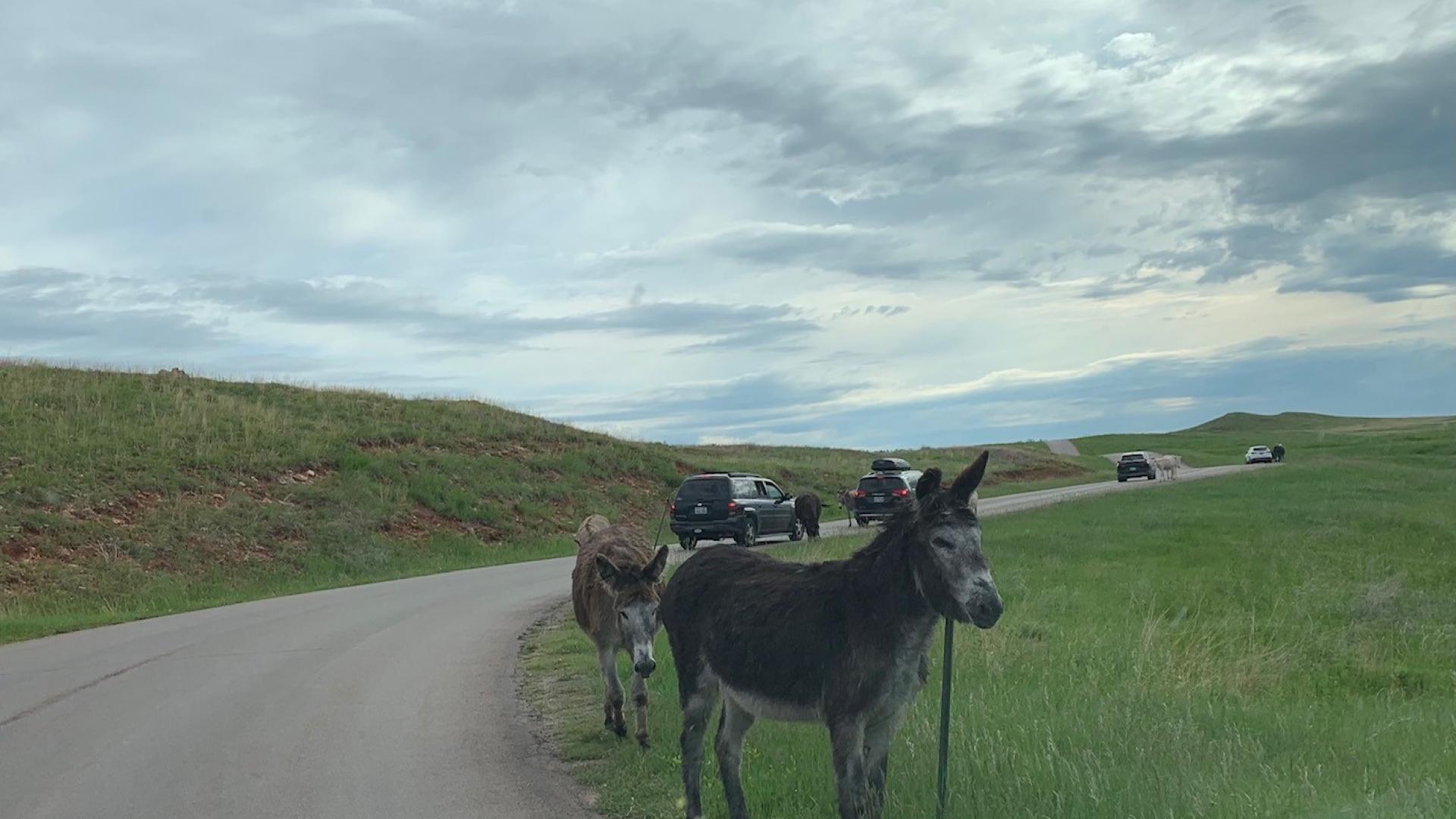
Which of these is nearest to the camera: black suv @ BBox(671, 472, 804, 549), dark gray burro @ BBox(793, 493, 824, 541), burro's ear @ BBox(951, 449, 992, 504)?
burro's ear @ BBox(951, 449, 992, 504)

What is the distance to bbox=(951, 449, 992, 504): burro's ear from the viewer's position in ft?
18.5

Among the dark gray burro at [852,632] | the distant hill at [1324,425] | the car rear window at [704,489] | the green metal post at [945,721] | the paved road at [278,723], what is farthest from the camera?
the distant hill at [1324,425]

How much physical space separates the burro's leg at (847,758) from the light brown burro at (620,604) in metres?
2.41

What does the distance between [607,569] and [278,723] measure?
372 centimetres

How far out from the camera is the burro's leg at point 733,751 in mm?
6844

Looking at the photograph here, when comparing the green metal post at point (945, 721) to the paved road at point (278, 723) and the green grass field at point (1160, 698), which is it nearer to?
the green grass field at point (1160, 698)

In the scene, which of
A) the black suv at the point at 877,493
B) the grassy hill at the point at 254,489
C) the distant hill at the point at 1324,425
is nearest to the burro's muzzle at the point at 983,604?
the grassy hill at the point at 254,489

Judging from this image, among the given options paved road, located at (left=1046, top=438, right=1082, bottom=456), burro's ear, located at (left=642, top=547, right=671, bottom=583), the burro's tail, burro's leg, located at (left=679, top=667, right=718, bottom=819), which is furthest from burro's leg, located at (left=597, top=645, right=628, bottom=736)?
paved road, located at (left=1046, top=438, right=1082, bottom=456)

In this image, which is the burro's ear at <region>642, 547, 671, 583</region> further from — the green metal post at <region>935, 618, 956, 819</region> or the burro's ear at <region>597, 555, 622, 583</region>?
the green metal post at <region>935, 618, 956, 819</region>

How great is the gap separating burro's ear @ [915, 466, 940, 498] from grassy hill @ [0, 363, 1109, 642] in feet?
56.1

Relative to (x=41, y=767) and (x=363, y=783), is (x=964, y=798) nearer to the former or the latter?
(x=363, y=783)

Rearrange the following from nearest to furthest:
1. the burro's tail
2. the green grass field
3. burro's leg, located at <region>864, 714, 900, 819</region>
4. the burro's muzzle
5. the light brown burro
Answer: the burro's muzzle
burro's leg, located at <region>864, 714, 900, 819</region>
the green grass field
the light brown burro
the burro's tail

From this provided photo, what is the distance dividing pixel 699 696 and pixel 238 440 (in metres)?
32.7

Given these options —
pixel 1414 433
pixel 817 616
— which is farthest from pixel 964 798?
pixel 1414 433
